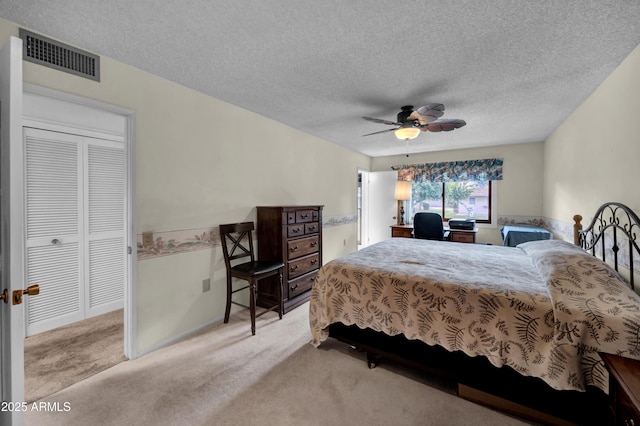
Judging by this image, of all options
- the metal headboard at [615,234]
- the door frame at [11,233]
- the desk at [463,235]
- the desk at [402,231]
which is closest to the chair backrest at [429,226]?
the desk at [463,235]

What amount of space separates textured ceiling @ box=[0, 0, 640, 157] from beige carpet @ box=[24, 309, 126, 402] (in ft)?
7.93

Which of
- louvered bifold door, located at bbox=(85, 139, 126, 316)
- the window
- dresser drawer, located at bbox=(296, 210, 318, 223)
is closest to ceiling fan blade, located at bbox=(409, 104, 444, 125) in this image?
dresser drawer, located at bbox=(296, 210, 318, 223)

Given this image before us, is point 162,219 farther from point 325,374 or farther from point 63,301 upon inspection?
point 325,374

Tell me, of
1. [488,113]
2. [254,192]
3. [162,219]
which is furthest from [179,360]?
[488,113]

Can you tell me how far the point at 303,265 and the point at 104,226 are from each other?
7.88 feet

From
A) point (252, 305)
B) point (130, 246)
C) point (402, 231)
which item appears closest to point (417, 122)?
point (252, 305)

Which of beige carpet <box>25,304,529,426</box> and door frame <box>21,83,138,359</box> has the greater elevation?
door frame <box>21,83,138,359</box>

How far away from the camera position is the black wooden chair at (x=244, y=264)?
2.64 m

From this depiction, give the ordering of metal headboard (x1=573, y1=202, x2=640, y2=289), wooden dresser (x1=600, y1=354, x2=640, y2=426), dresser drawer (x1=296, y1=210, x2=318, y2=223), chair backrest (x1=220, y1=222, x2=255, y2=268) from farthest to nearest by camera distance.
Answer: dresser drawer (x1=296, y1=210, x2=318, y2=223) < chair backrest (x1=220, y1=222, x2=255, y2=268) < metal headboard (x1=573, y1=202, x2=640, y2=289) < wooden dresser (x1=600, y1=354, x2=640, y2=426)

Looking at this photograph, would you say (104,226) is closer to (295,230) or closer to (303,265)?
(295,230)

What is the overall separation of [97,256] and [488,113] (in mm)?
4868

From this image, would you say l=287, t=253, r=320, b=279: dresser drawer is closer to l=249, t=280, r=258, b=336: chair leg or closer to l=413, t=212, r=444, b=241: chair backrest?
l=249, t=280, r=258, b=336: chair leg

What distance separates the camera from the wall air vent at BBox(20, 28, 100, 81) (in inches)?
67.2

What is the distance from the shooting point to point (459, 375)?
69.1 inches
